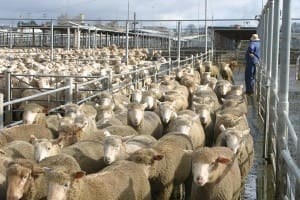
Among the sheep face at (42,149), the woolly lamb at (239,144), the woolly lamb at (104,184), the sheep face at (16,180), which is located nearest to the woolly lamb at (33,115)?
the sheep face at (42,149)

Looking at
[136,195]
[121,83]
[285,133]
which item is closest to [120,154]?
[136,195]

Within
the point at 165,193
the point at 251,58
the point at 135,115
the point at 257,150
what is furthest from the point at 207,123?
the point at 251,58

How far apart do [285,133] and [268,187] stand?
1.60 metres

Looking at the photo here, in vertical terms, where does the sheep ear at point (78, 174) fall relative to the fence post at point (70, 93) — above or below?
below

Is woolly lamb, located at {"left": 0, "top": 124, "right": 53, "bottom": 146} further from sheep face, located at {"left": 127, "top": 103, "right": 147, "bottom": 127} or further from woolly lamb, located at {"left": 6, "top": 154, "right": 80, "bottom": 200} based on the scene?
woolly lamb, located at {"left": 6, "top": 154, "right": 80, "bottom": 200}

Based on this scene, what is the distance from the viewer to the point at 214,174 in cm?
611

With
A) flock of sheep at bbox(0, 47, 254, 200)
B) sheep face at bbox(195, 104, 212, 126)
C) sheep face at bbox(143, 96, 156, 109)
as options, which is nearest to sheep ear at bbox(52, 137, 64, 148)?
flock of sheep at bbox(0, 47, 254, 200)

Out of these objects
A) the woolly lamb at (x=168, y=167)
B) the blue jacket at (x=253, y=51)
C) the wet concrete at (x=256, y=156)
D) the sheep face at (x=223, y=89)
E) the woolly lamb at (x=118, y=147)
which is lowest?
the wet concrete at (x=256, y=156)

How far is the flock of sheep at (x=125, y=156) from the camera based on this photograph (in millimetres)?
5320

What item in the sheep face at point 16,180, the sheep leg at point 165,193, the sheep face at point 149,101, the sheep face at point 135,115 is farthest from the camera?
the sheep face at point 149,101

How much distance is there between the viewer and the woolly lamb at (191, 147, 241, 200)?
5844 millimetres

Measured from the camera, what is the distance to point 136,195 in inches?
237

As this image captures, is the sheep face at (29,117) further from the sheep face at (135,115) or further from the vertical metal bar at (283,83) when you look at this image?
the vertical metal bar at (283,83)

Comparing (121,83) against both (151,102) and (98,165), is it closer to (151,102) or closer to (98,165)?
(151,102)
